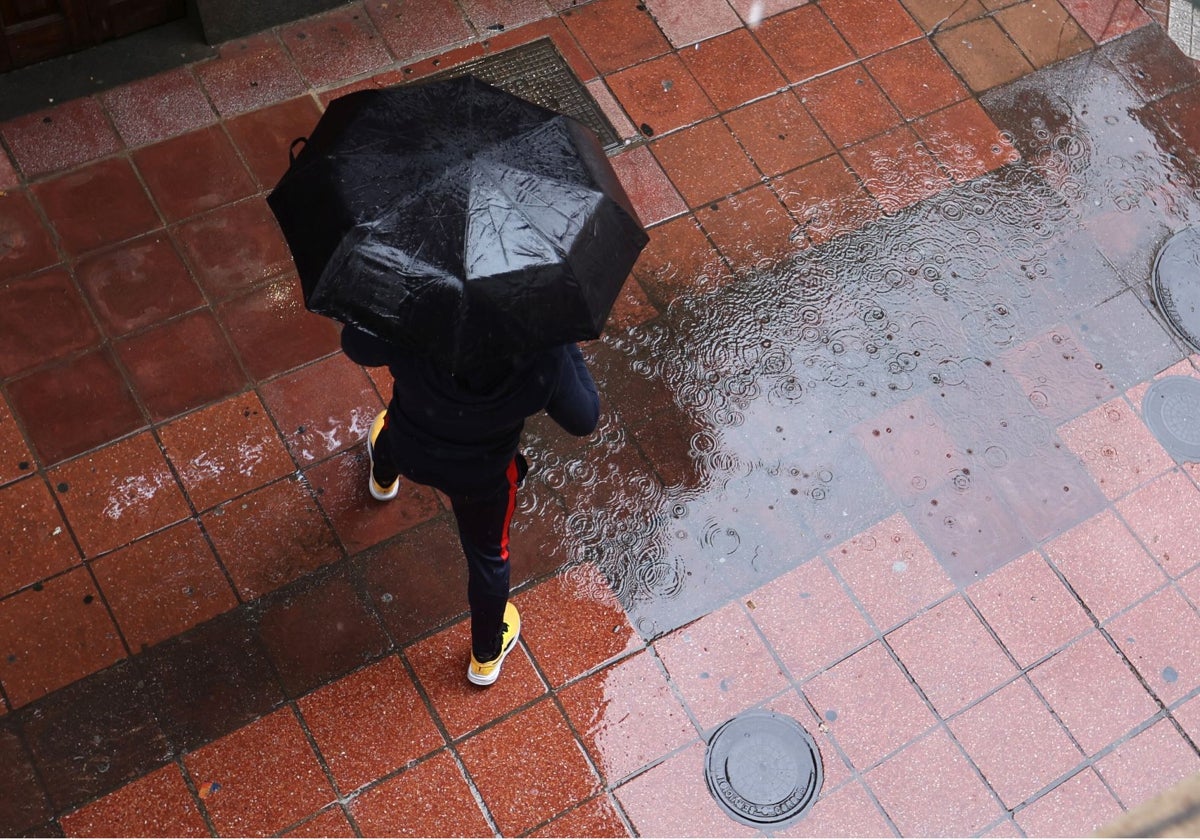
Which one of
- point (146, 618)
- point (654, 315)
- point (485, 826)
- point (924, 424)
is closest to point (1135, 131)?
point (924, 424)

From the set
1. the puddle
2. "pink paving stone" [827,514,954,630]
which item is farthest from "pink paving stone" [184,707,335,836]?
"pink paving stone" [827,514,954,630]

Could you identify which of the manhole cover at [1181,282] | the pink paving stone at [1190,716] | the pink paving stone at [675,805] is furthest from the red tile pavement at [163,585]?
the manhole cover at [1181,282]

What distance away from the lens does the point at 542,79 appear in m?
6.09

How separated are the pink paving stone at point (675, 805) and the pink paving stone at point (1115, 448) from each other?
2.32m

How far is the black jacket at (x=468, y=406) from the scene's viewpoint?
11.2ft

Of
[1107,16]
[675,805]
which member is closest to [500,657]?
[675,805]

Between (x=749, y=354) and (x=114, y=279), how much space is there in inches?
114

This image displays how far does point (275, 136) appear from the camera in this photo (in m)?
5.72

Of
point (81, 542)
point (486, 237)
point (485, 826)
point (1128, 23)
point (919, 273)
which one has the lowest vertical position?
point (485, 826)

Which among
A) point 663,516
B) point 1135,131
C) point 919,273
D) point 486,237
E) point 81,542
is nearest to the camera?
point 486,237

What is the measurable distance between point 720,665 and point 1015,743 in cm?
121

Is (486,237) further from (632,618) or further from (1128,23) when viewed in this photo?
(1128,23)

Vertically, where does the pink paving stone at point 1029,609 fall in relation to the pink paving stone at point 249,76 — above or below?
below

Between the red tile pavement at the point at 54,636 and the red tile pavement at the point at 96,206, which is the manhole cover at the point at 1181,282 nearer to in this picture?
the red tile pavement at the point at 96,206
